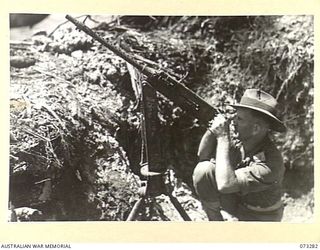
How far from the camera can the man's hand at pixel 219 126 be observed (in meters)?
0.71

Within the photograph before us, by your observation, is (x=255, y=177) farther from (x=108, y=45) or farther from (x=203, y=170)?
(x=108, y=45)

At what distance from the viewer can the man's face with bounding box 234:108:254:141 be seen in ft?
2.34

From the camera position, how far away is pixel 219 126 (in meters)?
0.71

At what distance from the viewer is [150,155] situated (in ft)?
2.35

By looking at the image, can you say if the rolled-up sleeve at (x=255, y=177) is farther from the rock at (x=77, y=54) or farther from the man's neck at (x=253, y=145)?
the rock at (x=77, y=54)

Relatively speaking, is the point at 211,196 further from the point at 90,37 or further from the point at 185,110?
the point at 90,37

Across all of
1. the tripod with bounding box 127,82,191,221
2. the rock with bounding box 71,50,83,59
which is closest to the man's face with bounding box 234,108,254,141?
the tripod with bounding box 127,82,191,221

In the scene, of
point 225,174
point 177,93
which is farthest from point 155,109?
point 225,174

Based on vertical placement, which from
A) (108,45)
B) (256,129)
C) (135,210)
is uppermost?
(108,45)

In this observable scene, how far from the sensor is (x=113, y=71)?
28.4 inches

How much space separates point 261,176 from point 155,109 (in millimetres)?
187

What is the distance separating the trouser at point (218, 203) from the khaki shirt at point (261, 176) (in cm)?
1

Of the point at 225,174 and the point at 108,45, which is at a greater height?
the point at 108,45

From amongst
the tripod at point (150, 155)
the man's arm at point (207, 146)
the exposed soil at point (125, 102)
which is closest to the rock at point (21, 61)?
the exposed soil at point (125, 102)
